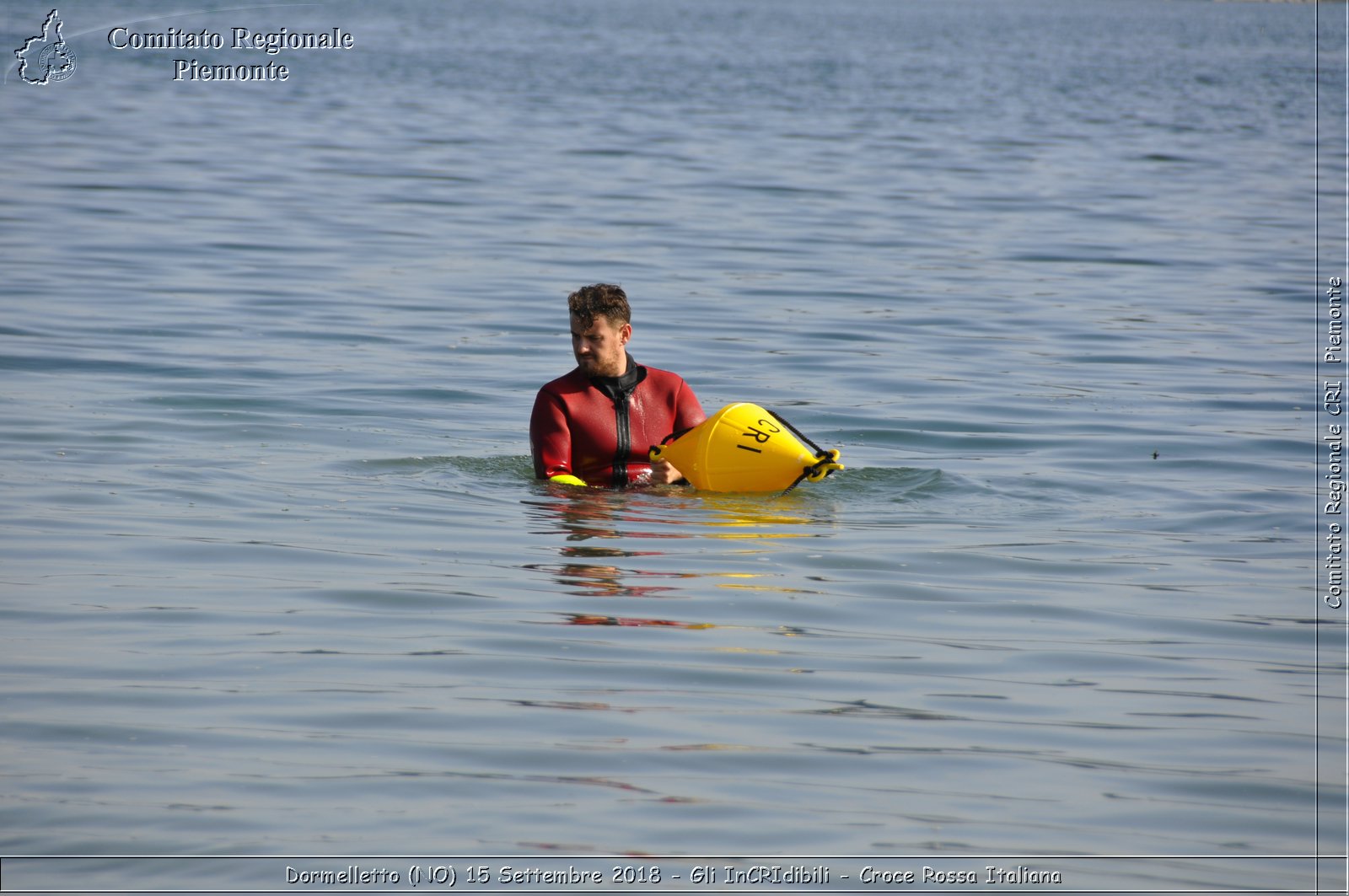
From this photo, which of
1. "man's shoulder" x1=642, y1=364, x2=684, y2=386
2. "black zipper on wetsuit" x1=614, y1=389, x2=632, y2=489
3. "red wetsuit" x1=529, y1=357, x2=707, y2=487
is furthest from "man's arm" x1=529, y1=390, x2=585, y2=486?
"man's shoulder" x1=642, y1=364, x2=684, y2=386

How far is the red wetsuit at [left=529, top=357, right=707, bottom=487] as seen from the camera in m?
8.90

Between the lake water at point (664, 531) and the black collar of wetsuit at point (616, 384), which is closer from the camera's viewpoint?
the lake water at point (664, 531)

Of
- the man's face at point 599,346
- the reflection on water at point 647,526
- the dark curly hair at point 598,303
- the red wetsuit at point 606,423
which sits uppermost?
the dark curly hair at point 598,303

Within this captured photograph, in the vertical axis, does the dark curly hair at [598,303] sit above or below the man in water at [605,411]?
above

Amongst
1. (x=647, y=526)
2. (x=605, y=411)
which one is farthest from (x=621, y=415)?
(x=647, y=526)

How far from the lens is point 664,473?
341 inches

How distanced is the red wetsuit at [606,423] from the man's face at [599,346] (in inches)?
3.4

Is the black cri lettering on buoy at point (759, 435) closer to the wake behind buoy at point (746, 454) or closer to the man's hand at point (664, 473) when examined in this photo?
the wake behind buoy at point (746, 454)

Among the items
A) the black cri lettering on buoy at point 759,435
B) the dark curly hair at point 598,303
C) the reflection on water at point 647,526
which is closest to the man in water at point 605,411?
the dark curly hair at point 598,303

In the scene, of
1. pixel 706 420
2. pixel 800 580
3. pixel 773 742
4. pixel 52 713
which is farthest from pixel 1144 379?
pixel 52 713

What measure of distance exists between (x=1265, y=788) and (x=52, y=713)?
3.95 metres

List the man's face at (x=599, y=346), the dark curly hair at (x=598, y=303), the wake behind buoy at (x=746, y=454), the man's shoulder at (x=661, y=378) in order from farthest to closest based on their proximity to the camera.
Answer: the man's shoulder at (x=661, y=378) → the man's face at (x=599, y=346) → the dark curly hair at (x=598, y=303) → the wake behind buoy at (x=746, y=454)

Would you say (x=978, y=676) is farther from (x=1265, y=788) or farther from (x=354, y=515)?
(x=354, y=515)

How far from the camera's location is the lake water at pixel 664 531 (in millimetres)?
4938
